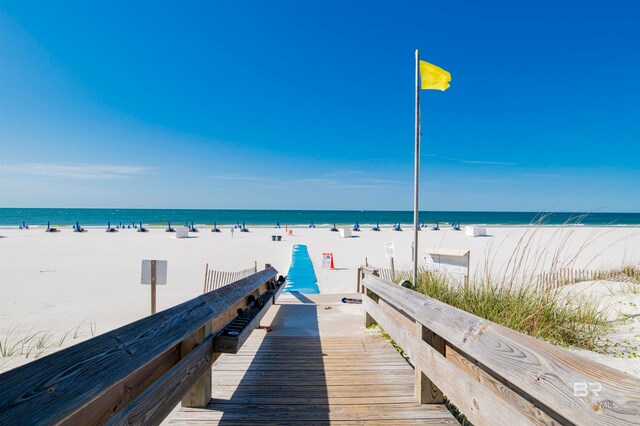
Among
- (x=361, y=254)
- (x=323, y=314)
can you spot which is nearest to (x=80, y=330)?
(x=323, y=314)

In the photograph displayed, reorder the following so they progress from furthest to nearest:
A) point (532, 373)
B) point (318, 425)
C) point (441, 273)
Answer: point (441, 273), point (318, 425), point (532, 373)

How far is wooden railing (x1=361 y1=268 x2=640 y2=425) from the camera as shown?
3.29 feet

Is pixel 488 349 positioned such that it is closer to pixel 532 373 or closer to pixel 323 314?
pixel 532 373

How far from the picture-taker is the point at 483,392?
5.52ft

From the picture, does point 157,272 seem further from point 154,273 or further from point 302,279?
point 302,279

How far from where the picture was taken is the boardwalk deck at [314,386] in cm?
238

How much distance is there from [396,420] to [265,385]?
44.8 inches

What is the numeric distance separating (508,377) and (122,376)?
61.2 inches

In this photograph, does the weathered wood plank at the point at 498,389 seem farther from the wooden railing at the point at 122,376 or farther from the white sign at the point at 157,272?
the white sign at the point at 157,272

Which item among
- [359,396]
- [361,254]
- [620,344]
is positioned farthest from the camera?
[361,254]

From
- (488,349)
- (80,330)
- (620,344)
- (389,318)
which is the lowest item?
(80,330)

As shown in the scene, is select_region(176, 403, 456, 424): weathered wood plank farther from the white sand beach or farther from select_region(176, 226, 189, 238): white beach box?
select_region(176, 226, 189, 238): white beach box

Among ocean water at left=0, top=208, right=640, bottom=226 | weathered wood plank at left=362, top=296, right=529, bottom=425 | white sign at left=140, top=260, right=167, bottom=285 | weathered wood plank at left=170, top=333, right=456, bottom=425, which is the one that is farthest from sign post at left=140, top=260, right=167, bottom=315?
ocean water at left=0, top=208, right=640, bottom=226

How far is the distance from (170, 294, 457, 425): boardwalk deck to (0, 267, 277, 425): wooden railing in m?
0.30
